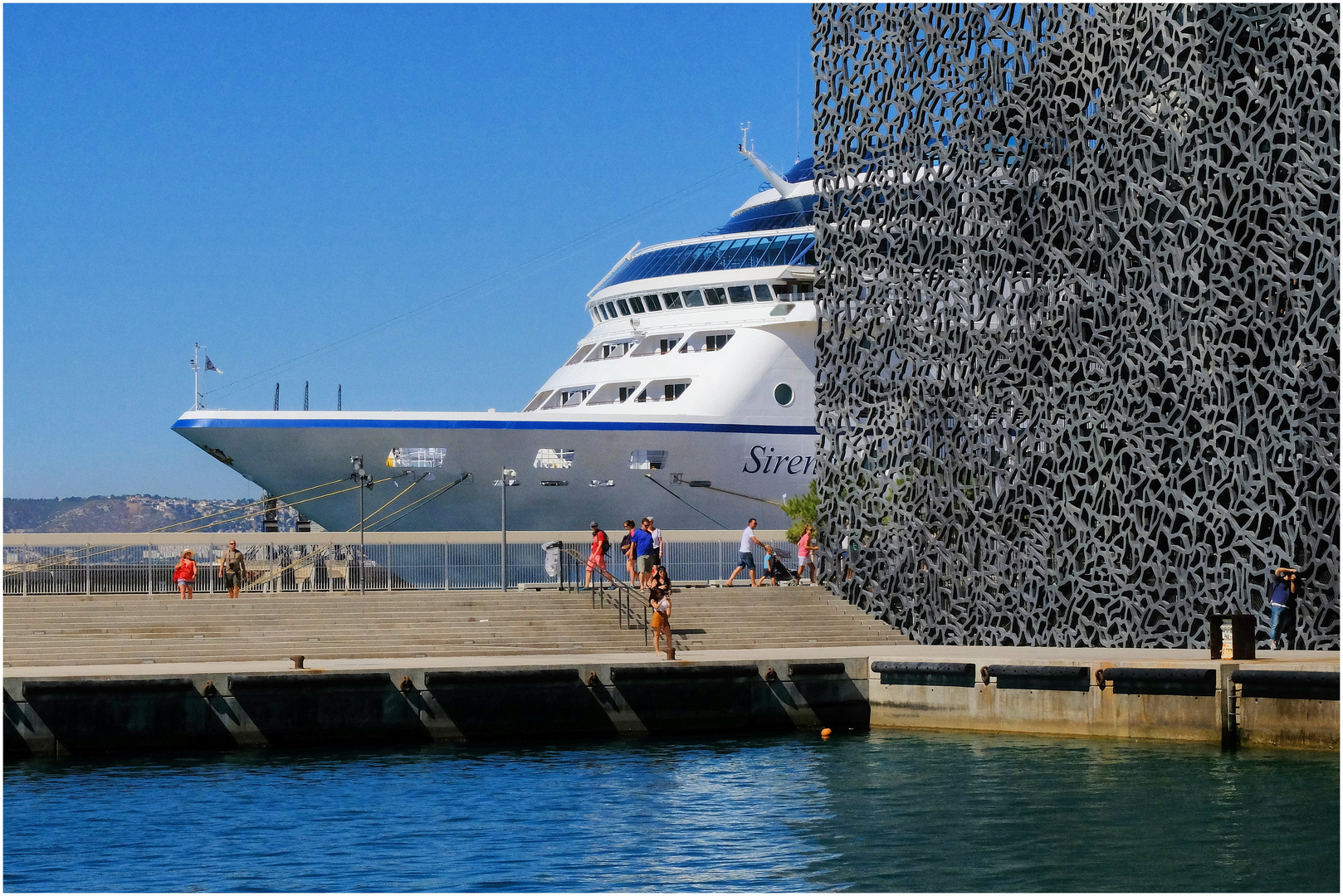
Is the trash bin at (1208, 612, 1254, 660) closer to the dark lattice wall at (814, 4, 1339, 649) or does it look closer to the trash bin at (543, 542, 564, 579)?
the dark lattice wall at (814, 4, 1339, 649)

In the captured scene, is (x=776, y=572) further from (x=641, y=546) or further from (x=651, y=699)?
(x=651, y=699)

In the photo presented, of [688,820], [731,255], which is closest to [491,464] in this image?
[731,255]

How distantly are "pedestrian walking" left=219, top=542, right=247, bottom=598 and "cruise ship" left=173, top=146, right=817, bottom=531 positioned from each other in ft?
29.5

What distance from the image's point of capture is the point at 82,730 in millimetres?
21031

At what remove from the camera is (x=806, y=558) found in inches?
1280

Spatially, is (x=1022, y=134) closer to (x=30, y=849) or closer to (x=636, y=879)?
(x=636, y=879)

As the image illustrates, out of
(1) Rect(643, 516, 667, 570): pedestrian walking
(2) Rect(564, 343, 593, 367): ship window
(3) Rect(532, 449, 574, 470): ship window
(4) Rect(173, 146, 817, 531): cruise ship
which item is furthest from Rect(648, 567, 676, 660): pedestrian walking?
(2) Rect(564, 343, 593, 367): ship window

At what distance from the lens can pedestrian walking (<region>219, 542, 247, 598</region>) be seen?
93.3 ft

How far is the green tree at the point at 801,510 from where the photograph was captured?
35438mm

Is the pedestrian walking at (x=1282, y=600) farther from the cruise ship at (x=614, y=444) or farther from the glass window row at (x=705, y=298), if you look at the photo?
the glass window row at (x=705, y=298)

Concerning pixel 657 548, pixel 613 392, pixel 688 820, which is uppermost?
pixel 613 392

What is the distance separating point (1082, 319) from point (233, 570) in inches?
526

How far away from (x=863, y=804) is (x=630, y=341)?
30452mm

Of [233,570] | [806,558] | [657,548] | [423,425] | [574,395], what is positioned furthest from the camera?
[574,395]
